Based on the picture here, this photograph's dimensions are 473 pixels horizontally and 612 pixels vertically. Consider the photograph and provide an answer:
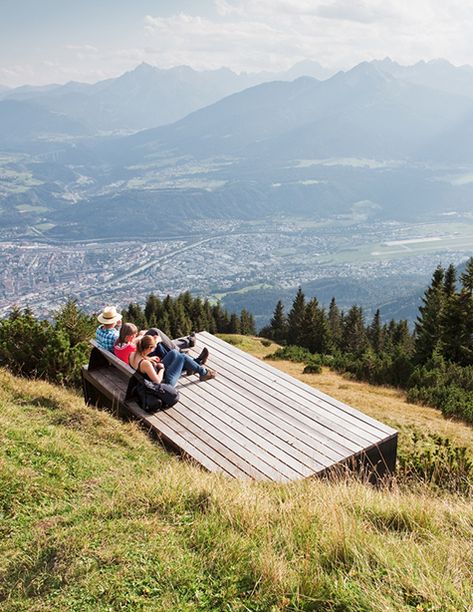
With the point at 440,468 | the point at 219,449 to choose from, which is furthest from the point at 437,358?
the point at 219,449

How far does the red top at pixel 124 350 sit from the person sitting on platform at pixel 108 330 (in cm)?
26

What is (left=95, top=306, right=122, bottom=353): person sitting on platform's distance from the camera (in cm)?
937

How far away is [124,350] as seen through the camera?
9094 millimetres

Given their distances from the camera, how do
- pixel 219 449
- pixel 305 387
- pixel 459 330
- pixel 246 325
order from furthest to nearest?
pixel 246 325 → pixel 459 330 → pixel 305 387 → pixel 219 449

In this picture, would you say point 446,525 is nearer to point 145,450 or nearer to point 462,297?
point 145,450

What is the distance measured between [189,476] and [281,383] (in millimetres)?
4073

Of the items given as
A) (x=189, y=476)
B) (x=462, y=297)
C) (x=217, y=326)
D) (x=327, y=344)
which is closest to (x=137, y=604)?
(x=189, y=476)

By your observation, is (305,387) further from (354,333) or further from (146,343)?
(354,333)

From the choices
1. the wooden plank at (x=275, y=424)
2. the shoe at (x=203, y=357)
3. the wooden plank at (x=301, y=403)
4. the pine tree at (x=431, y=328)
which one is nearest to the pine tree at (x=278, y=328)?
the pine tree at (x=431, y=328)

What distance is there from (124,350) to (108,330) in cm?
64

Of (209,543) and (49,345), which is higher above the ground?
(209,543)

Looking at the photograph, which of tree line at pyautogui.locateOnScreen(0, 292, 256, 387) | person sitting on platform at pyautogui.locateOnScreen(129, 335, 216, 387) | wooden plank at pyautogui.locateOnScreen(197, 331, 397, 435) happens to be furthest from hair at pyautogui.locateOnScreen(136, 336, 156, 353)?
tree line at pyautogui.locateOnScreen(0, 292, 256, 387)

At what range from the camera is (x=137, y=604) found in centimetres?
335

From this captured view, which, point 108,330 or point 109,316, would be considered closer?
point 108,330
